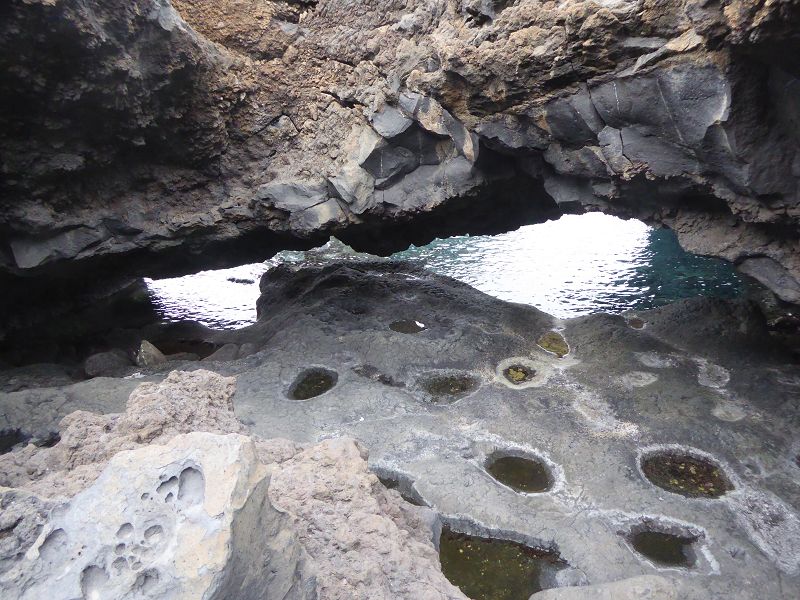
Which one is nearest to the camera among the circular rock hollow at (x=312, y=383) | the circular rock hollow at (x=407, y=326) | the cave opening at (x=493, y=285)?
the circular rock hollow at (x=312, y=383)

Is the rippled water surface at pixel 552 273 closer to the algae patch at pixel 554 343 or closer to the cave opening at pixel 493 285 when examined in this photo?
the cave opening at pixel 493 285

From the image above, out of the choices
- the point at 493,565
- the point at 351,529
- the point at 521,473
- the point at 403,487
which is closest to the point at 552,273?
the point at 521,473

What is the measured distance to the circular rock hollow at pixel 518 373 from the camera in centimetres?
700

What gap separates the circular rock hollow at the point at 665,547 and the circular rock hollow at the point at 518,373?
7.80ft

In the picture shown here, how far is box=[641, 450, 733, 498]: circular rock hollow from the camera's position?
526cm

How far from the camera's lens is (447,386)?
22.7 ft

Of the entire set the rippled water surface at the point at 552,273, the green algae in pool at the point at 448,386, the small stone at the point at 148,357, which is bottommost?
the rippled water surface at the point at 552,273

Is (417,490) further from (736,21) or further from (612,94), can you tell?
(736,21)

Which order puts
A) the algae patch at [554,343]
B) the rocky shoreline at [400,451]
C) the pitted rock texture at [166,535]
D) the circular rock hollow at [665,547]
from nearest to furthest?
1. the pitted rock texture at [166,535]
2. the rocky shoreline at [400,451]
3. the circular rock hollow at [665,547]
4. the algae patch at [554,343]

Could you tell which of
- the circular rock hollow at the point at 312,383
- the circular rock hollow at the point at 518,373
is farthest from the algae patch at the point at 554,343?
the circular rock hollow at the point at 312,383

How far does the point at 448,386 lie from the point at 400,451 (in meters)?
1.40

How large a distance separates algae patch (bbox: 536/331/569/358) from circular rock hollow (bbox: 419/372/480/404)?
137 centimetres

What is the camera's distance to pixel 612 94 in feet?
17.2

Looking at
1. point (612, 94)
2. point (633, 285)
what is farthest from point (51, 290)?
point (633, 285)
